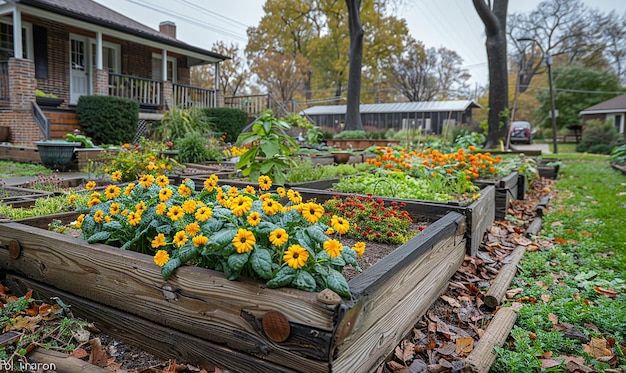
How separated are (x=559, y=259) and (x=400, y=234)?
61.5 inches

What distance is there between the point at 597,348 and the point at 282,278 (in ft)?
5.48

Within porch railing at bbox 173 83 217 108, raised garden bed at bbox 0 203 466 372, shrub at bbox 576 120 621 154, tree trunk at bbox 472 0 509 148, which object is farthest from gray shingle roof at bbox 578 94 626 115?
raised garden bed at bbox 0 203 466 372

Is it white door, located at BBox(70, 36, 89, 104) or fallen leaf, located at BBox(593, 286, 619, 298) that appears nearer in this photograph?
fallen leaf, located at BBox(593, 286, 619, 298)

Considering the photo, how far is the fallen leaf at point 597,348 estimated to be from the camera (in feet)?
6.49

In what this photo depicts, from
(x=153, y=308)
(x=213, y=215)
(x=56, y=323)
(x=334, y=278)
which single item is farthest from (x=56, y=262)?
(x=334, y=278)

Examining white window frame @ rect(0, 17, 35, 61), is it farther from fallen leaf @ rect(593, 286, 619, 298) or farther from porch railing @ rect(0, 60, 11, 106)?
fallen leaf @ rect(593, 286, 619, 298)

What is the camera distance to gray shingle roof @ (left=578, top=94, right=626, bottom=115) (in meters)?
28.7

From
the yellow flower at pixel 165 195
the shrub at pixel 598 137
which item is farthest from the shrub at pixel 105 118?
the shrub at pixel 598 137

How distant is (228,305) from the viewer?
1.56m

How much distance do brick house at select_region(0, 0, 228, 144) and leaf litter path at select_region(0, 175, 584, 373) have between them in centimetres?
927

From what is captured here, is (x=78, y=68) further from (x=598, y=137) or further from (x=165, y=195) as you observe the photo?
(x=598, y=137)

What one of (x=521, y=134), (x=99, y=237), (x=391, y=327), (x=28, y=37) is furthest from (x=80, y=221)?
(x=521, y=134)

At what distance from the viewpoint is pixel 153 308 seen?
178cm

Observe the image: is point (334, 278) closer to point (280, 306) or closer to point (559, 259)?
point (280, 306)
